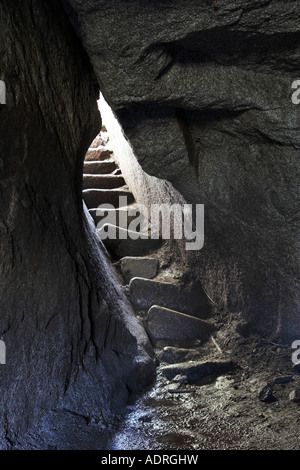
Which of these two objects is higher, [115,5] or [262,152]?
[115,5]

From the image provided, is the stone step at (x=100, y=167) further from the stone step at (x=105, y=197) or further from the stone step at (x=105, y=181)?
the stone step at (x=105, y=197)

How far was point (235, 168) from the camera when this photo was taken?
12.0 ft

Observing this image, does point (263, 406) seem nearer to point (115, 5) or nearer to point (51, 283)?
point (51, 283)

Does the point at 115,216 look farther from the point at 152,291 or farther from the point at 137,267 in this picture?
the point at 152,291

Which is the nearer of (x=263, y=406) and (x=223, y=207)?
(x=263, y=406)

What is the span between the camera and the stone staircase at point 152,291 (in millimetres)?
4277

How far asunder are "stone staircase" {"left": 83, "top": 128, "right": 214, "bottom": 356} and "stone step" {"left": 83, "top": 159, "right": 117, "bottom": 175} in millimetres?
800

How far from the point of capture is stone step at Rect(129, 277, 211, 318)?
456 centimetres

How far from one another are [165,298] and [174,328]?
0.40 metres

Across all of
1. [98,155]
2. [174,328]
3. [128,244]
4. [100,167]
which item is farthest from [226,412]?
[98,155]

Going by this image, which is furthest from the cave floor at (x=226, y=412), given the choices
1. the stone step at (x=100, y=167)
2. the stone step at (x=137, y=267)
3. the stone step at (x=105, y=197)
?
the stone step at (x=100, y=167)

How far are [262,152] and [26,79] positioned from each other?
1610 mm

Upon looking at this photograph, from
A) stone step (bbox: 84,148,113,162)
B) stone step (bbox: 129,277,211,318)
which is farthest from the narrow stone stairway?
stone step (bbox: 84,148,113,162)

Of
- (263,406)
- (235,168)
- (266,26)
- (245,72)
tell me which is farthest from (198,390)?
(266,26)
